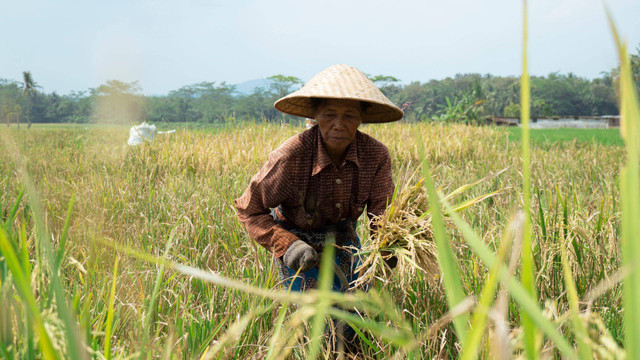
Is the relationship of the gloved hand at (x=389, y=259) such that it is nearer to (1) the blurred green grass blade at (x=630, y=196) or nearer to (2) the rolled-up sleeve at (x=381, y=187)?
(2) the rolled-up sleeve at (x=381, y=187)

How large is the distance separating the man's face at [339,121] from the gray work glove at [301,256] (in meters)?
0.48

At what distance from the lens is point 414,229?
64.9 inches

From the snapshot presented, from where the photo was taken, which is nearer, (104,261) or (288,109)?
(104,261)

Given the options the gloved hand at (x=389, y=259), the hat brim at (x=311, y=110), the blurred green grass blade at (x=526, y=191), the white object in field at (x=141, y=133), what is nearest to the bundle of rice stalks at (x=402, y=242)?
the gloved hand at (x=389, y=259)

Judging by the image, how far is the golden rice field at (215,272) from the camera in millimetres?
649

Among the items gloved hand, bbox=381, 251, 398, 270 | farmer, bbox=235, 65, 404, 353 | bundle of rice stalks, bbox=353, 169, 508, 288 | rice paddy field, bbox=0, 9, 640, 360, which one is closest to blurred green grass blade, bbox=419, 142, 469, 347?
rice paddy field, bbox=0, 9, 640, 360

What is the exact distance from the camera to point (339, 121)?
6.25 feet

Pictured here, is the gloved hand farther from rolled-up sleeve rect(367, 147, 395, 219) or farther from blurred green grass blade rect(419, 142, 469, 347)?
blurred green grass blade rect(419, 142, 469, 347)

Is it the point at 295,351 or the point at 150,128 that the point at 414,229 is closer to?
the point at 295,351

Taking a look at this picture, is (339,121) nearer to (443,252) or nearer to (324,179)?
(324,179)

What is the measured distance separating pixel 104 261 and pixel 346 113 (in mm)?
1203

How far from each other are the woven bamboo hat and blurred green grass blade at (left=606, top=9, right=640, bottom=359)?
55.2 inches

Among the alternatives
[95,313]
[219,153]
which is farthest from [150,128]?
[95,313]

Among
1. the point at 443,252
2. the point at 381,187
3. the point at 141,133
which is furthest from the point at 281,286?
the point at 141,133
